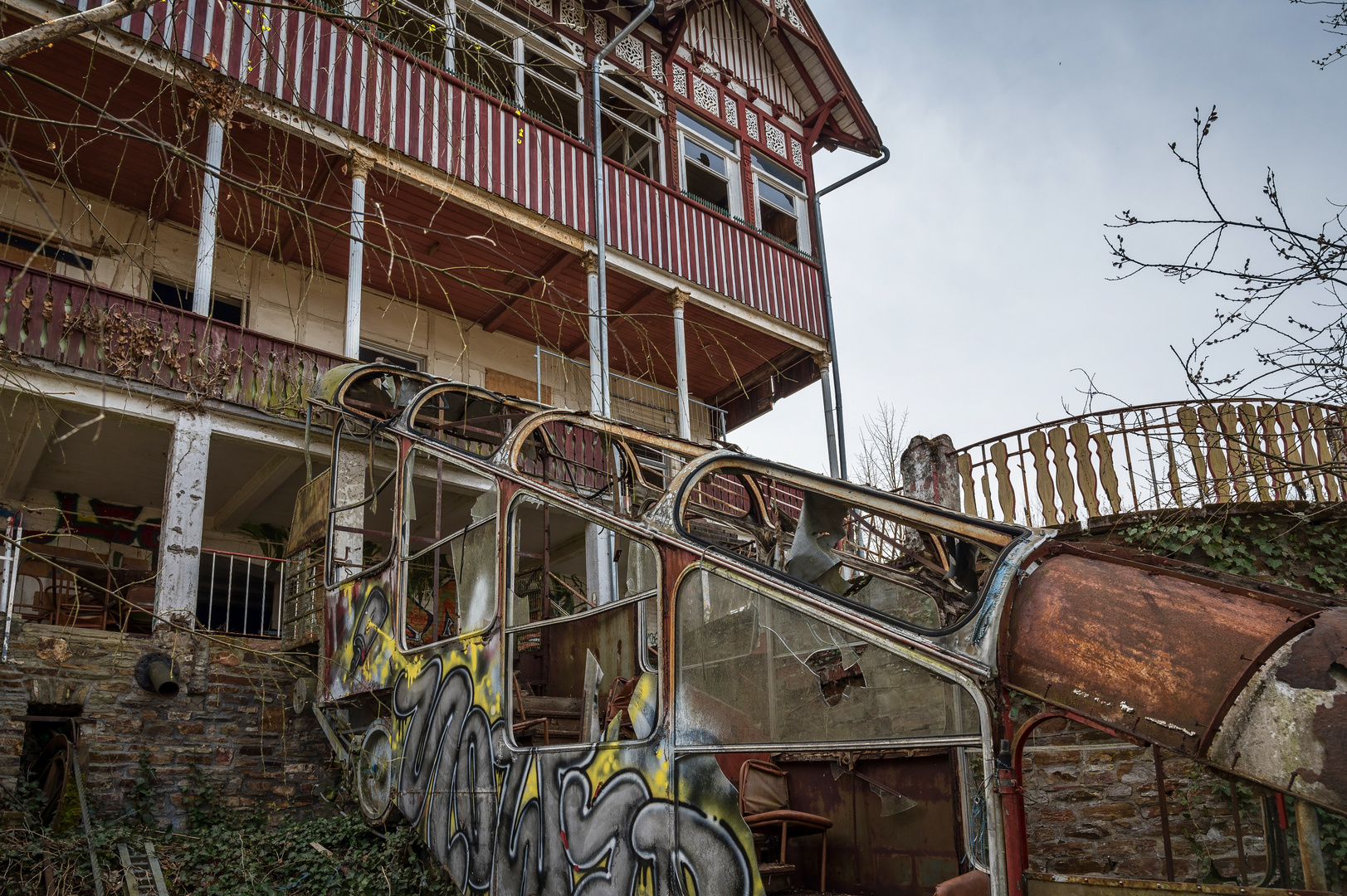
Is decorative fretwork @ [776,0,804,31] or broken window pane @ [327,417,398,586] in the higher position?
decorative fretwork @ [776,0,804,31]

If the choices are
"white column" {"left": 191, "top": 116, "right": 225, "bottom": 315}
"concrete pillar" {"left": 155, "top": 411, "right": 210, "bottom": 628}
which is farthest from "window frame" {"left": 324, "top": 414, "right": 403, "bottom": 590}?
"white column" {"left": 191, "top": 116, "right": 225, "bottom": 315}

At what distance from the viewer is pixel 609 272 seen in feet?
48.2

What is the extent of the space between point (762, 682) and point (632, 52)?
14593mm

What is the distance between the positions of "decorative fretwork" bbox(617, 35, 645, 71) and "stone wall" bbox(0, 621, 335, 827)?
37.8 ft

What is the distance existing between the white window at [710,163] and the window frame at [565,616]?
1102cm

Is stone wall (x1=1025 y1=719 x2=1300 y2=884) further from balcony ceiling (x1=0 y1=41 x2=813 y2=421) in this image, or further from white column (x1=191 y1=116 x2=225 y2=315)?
white column (x1=191 y1=116 x2=225 y2=315)

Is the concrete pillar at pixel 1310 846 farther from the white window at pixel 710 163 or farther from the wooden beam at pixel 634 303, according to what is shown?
the white window at pixel 710 163

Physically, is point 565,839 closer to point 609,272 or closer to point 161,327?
point 161,327

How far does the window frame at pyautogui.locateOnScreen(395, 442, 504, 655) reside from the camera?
280 inches

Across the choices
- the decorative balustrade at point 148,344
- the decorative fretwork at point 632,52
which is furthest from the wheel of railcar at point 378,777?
the decorative fretwork at point 632,52

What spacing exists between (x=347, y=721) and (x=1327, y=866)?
8004 millimetres

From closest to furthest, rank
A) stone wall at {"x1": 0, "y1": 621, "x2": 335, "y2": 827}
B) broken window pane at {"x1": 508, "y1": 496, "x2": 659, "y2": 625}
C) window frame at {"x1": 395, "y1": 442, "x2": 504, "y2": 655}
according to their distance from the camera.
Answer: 1. window frame at {"x1": 395, "y1": 442, "x2": 504, "y2": 655}
2. stone wall at {"x1": 0, "y1": 621, "x2": 335, "y2": 827}
3. broken window pane at {"x1": 508, "y1": 496, "x2": 659, "y2": 625}

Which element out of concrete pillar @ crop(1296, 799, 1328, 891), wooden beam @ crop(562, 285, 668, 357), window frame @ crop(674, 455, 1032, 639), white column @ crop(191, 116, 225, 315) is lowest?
concrete pillar @ crop(1296, 799, 1328, 891)

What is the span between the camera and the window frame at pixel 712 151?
55.3 feet
